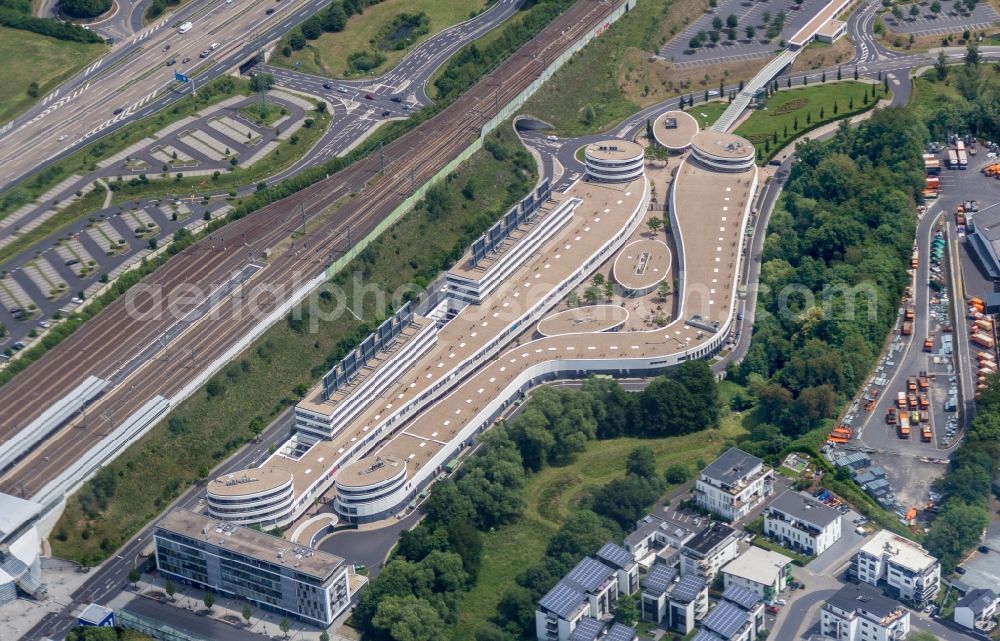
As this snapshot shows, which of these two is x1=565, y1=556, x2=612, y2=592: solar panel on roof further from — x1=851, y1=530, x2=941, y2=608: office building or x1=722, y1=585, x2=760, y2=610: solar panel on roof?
x1=851, y1=530, x2=941, y2=608: office building

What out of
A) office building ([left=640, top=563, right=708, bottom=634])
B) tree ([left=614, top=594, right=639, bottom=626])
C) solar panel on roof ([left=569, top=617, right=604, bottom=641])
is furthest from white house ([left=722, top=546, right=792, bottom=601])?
solar panel on roof ([left=569, top=617, right=604, bottom=641])

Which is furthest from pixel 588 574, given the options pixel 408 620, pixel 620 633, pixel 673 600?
pixel 408 620

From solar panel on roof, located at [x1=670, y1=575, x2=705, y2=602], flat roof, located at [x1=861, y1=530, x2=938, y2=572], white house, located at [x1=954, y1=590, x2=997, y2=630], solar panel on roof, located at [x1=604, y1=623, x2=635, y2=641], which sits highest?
solar panel on roof, located at [x1=670, y1=575, x2=705, y2=602]

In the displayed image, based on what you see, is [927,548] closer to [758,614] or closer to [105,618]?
[758,614]

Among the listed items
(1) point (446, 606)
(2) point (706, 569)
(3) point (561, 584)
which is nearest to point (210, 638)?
(1) point (446, 606)

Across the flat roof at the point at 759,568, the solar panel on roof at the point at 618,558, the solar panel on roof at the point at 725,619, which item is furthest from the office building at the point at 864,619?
the solar panel on roof at the point at 618,558

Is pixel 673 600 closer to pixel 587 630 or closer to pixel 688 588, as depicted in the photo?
pixel 688 588
